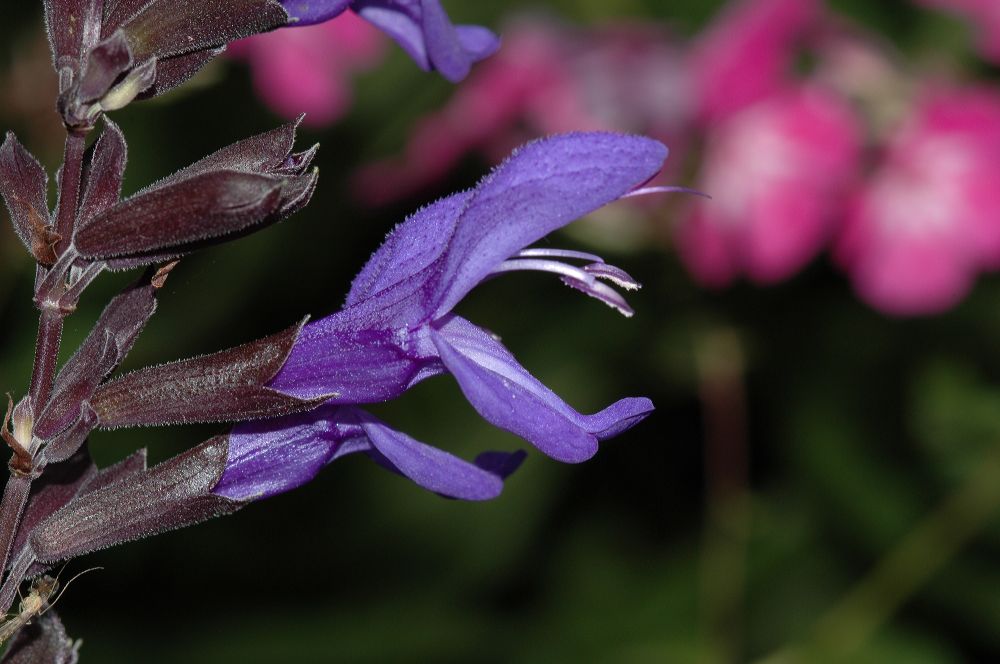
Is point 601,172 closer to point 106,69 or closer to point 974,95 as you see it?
point 106,69

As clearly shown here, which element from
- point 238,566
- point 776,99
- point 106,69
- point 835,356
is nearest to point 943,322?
point 835,356

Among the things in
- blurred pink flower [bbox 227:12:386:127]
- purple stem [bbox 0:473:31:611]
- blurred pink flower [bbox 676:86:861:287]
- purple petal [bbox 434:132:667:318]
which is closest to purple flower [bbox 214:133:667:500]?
purple petal [bbox 434:132:667:318]

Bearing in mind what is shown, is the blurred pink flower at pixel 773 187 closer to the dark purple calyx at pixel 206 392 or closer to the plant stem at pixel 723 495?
the plant stem at pixel 723 495

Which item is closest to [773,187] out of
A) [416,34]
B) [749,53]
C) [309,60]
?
[749,53]

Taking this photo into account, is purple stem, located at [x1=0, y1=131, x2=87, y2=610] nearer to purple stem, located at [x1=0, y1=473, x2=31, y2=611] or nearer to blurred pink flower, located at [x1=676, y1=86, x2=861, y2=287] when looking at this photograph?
purple stem, located at [x1=0, y1=473, x2=31, y2=611]

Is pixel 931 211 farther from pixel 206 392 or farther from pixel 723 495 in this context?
pixel 206 392

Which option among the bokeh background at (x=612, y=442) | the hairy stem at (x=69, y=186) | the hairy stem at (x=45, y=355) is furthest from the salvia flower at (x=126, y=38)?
the bokeh background at (x=612, y=442)

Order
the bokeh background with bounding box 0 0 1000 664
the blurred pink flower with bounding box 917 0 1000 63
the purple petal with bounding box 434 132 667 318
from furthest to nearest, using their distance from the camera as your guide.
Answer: the bokeh background with bounding box 0 0 1000 664 → the blurred pink flower with bounding box 917 0 1000 63 → the purple petal with bounding box 434 132 667 318
